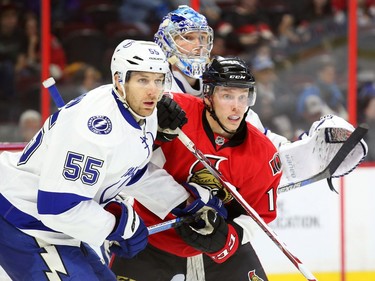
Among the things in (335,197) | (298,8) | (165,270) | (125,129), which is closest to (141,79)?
(125,129)

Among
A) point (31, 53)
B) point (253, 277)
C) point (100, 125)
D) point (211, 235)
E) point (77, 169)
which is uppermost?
point (31, 53)

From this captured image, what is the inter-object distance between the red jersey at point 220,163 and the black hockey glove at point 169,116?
0.13 m

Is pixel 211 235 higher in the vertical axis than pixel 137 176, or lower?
lower

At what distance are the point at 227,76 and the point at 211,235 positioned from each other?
55 cm

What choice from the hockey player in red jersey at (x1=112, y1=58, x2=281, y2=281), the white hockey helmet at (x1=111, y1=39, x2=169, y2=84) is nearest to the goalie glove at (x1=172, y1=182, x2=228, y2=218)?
the hockey player in red jersey at (x1=112, y1=58, x2=281, y2=281)

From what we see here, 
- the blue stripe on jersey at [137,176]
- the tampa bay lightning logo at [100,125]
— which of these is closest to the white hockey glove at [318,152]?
the blue stripe on jersey at [137,176]

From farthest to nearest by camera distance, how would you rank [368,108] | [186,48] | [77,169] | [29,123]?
[368,108], [29,123], [186,48], [77,169]

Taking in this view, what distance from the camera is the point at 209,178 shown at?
145 inches

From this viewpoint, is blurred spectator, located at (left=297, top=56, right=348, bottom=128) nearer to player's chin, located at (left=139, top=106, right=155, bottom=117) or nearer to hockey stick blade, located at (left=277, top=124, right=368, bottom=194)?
hockey stick blade, located at (left=277, top=124, right=368, bottom=194)

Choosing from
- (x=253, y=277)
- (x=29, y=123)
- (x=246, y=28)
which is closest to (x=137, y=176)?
(x=253, y=277)

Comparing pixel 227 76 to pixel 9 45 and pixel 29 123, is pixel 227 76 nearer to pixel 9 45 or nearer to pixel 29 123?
pixel 29 123

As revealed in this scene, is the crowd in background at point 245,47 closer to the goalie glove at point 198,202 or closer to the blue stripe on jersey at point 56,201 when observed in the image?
the goalie glove at point 198,202

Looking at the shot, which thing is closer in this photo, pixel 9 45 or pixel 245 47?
pixel 9 45

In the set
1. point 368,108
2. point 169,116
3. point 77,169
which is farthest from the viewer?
point 368,108
